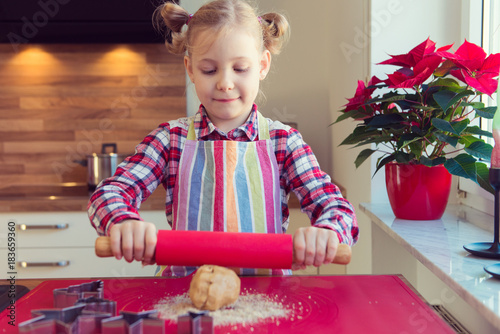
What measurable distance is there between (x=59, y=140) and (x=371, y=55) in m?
1.56

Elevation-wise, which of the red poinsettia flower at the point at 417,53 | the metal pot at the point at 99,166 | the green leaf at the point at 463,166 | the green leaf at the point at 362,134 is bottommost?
the metal pot at the point at 99,166

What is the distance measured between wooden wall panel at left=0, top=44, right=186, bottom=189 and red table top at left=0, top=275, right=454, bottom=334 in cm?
172

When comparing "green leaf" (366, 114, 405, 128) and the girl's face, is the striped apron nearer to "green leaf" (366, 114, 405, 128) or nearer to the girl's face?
the girl's face

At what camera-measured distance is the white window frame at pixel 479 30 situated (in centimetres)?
138

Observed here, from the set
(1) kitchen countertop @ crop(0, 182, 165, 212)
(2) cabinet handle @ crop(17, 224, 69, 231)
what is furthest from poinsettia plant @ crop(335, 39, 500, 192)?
(2) cabinet handle @ crop(17, 224, 69, 231)

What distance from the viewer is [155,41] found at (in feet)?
7.47

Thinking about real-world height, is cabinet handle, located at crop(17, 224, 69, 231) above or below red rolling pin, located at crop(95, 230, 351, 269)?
below

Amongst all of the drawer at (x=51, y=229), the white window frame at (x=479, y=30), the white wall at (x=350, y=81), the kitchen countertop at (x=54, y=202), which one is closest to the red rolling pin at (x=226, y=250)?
the white window frame at (x=479, y=30)

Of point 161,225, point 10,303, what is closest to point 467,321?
point 10,303

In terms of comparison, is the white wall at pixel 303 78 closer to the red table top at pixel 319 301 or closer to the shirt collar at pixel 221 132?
the shirt collar at pixel 221 132

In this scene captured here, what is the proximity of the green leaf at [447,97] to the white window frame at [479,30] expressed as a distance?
1.04ft

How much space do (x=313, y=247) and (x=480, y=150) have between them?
0.57 meters

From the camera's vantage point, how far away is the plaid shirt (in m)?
0.98

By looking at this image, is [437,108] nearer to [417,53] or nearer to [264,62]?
[417,53]
